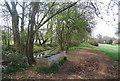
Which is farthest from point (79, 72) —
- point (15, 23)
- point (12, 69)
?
point (15, 23)

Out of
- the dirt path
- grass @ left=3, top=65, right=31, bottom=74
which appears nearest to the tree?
grass @ left=3, top=65, right=31, bottom=74

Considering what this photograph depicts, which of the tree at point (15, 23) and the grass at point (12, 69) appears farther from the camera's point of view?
the tree at point (15, 23)

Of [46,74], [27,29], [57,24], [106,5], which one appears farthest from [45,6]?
[46,74]

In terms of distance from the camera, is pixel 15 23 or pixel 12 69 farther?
pixel 15 23

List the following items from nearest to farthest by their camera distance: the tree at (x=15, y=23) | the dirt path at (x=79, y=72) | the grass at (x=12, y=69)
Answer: the dirt path at (x=79, y=72)
the grass at (x=12, y=69)
the tree at (x=15, y=23)

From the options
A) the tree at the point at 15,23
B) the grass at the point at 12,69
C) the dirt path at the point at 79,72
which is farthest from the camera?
the tree at the point at 15,23

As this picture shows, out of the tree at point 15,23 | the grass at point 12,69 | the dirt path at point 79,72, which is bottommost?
the dirt path at point 79,72

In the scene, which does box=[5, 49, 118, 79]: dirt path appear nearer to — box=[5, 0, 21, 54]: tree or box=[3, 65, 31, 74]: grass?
box=[3, 65, 31, 74]: grass

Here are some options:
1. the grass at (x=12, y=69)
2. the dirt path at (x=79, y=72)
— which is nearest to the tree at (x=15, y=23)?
the grass at (x=12, y=69)

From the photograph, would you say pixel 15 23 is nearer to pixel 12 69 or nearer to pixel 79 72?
pixel 12 69

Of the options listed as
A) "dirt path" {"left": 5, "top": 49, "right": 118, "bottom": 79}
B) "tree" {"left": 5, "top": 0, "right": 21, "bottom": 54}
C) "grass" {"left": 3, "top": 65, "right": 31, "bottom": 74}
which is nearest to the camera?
"dirt path" {"left": 5, "top": 49, "right": 118, "bottom": 79}

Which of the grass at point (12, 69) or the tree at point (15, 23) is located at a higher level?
the tree at point (15, 23)

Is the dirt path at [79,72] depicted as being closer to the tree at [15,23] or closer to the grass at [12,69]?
the grass at [12,69]

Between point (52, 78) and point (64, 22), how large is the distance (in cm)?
598
